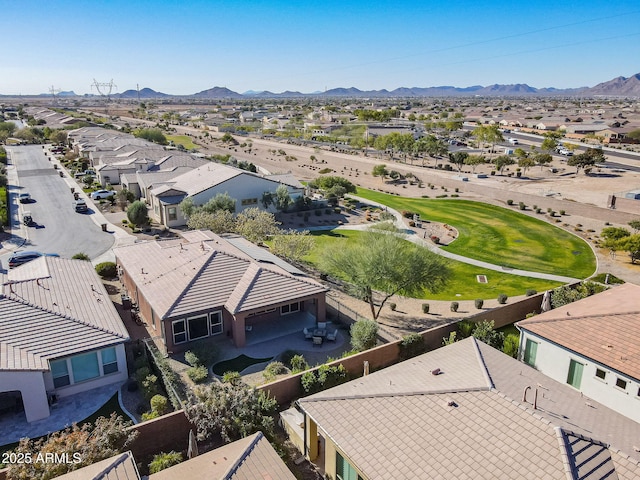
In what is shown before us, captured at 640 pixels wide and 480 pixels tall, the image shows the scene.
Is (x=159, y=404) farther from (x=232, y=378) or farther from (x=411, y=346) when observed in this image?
(x=411, y=346)

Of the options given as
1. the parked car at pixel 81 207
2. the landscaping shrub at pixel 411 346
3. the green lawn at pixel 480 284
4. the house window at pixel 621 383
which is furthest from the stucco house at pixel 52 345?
the parked car at pixel 81 207

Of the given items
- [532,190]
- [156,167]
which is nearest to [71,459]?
[156,167]

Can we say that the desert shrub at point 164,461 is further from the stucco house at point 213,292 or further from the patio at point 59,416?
the stucco house at point 213,292

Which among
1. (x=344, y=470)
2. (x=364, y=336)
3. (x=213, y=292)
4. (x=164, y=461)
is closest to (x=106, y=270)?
(x=213, y=292)

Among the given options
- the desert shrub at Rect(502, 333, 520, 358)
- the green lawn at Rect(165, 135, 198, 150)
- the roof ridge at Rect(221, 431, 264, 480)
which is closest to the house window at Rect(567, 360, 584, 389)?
the desert shrub at Rect(502, 333, 520, 358)

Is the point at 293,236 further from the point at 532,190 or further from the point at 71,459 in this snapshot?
the point at 532,190

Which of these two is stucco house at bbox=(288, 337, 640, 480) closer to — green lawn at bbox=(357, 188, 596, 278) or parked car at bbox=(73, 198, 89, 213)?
green lawn at bbox=(357, 188, 596, 278)
